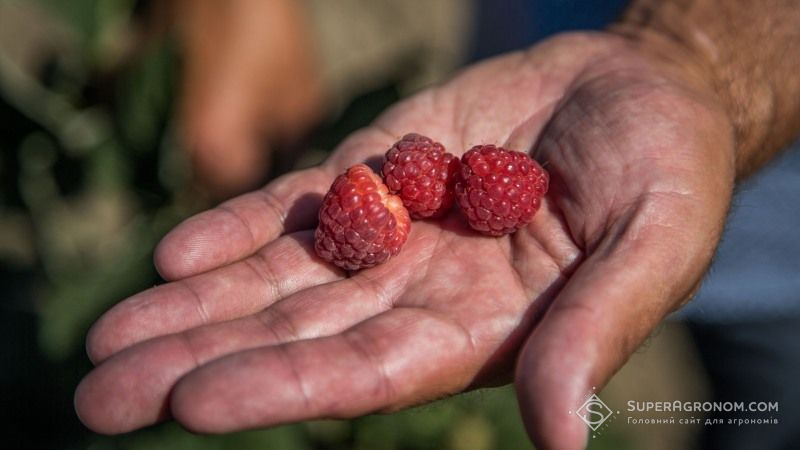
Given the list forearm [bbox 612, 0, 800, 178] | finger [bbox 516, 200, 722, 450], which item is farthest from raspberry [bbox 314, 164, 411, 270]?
forearm [bbox 612, 0, 800, 178]

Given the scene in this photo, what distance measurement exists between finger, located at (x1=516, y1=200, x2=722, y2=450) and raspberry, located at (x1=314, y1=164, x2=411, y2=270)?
54 cm

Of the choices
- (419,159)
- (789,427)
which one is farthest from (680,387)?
(419,159)

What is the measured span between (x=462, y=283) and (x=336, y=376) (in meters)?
0.46

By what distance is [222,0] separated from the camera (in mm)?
3486

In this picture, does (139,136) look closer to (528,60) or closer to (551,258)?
(528,60)

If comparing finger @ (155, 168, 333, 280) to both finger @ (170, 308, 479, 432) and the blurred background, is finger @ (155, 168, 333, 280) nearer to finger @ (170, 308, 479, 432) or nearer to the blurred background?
the blurred background

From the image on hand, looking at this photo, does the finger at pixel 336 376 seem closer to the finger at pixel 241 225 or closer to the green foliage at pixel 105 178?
the finger at pixel 241 225

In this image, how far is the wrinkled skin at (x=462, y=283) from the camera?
1.57 meters

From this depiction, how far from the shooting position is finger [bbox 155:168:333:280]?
2.01 meters

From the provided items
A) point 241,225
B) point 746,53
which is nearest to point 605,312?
point 241,225

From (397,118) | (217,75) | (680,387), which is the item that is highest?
(397,118)

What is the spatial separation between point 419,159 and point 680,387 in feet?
7.96

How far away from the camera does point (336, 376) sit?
5.32ft

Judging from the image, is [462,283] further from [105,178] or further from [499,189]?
[105,178]
